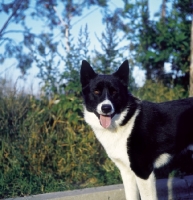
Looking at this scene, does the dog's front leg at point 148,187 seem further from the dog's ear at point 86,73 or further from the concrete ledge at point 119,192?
the dog's ear at point 86,73

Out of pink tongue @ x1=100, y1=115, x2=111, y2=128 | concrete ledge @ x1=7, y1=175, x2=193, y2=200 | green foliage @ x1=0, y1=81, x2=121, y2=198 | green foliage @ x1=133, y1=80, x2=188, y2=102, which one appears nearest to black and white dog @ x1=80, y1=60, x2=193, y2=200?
pink tongue @ x1=100, y1=115, x2=111, y2=128

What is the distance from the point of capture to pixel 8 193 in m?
4.59

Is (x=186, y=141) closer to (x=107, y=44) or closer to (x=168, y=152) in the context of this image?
(x=168, y=152)

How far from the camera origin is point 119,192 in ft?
15.2

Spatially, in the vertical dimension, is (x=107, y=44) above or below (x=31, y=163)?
above

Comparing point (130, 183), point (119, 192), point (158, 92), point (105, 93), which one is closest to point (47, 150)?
point (119, 192)

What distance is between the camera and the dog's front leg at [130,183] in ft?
13.4

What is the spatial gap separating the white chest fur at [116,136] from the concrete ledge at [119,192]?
66 cm

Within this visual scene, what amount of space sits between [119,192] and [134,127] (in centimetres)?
110

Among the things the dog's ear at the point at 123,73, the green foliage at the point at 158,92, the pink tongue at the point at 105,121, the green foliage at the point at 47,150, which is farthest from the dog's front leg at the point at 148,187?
the green foliage at the point at 158,92

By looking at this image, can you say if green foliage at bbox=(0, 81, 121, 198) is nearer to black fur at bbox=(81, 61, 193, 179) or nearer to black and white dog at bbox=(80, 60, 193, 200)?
black and white dog at bbox=(80, 60, 193, 200)

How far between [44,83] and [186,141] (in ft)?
10.6

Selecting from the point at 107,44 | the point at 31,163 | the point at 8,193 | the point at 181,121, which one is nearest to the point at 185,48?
the point at 107,44

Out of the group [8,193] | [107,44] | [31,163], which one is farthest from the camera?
[107,44]
